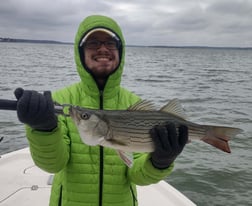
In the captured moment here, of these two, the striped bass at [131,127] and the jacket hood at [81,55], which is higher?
the jacket hood at [81,55]

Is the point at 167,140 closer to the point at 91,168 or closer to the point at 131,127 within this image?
the point at 131,127

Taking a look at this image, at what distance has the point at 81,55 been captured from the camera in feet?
11.3

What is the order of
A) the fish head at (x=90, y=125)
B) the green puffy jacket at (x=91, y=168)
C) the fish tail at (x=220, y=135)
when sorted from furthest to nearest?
1. the green puffy jacket at (x=91, y=168)
2. the fish tail at (x=220, y=135)
3. the fish head at (x=90, y=125)

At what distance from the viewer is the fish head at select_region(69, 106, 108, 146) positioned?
268cm

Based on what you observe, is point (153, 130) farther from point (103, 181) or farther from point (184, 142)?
point (103, 181)

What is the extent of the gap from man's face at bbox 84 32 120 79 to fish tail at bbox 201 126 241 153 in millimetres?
1070

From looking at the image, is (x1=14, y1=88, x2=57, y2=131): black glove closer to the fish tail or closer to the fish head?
the fish head

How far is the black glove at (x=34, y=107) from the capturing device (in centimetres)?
249

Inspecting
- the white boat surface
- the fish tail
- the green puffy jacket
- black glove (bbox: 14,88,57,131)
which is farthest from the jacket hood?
the white boat surface

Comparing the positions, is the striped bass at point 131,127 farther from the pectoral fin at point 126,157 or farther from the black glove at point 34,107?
the black glove at point 34,107

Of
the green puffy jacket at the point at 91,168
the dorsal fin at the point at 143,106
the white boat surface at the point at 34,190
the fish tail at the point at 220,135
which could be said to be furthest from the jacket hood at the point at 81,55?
the white boat surface at the point at 34,190

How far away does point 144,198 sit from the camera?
17.4 ft

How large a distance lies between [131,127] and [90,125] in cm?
30

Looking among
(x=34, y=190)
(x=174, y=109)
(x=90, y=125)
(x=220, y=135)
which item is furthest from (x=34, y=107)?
(x=34, y=190)
